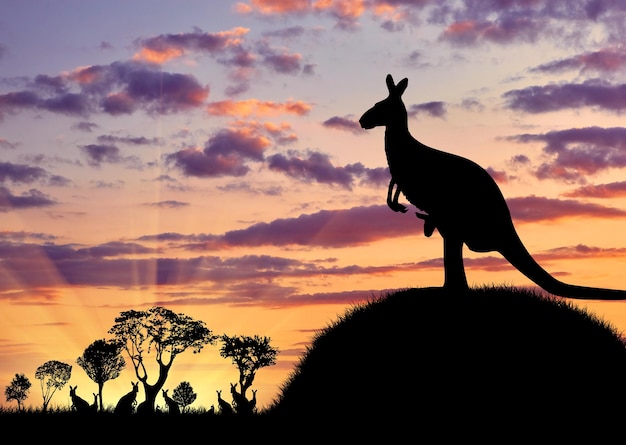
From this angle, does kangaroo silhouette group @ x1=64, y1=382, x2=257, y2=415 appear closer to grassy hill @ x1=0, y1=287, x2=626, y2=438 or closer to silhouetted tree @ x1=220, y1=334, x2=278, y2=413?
grassy hill @ x1=0, y1=287, x2=626, y2=438

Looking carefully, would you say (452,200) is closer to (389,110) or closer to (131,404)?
(389,110)

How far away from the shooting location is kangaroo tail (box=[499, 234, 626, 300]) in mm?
19328

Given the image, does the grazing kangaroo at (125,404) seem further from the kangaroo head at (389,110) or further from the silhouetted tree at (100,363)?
the silhouetted tree at (100,363)

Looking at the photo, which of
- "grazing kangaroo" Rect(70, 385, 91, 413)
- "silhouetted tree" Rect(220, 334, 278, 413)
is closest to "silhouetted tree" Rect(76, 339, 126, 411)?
"silhouetted tree" Rect(220, 334, 278, 413)

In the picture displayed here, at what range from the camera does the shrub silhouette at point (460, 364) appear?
1552 centimetres

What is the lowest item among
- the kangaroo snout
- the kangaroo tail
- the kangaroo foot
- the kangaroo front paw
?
the kangaroo tail

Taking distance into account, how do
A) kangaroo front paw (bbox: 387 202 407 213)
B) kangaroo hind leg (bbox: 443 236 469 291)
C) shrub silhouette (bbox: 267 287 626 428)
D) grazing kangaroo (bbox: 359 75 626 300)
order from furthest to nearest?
kangaroo front paw (bbox: 387 202 407 213)
grazing kangaroo (bbox: 359 75 626 300)
kangaroo hind leg (bbox: 443 236 469 291)
shrub silhouette (bbox: 267 287 626 428)

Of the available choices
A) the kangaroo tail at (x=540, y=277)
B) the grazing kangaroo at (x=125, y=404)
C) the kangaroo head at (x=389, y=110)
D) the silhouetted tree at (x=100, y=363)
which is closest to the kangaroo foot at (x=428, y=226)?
the kangaroo tail at (x=540, y=277)

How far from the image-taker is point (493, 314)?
17547mm

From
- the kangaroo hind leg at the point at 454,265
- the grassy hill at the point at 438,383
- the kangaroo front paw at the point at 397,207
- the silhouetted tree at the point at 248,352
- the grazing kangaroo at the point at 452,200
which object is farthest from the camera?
the silhouetted tree at the point at 248,352

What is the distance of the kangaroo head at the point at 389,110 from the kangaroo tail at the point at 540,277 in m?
4.03

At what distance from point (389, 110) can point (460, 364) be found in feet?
21.7

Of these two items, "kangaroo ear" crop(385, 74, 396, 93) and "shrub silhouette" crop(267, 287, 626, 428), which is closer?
"shrub silhouette" crop(267, 287, 626, 428)

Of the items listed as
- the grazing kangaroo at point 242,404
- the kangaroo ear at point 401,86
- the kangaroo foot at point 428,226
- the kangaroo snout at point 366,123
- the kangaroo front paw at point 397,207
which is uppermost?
the kangaroo ear at point 401,86
